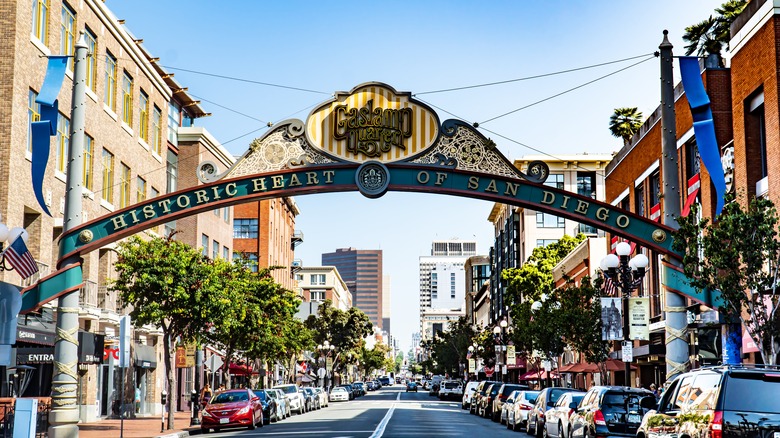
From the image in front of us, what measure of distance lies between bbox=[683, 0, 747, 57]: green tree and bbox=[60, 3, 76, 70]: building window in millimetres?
26560

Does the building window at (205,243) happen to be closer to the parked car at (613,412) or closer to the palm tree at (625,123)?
the palm tree at (625,123)

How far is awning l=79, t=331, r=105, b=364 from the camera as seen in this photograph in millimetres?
36094

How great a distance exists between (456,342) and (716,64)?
104 metres

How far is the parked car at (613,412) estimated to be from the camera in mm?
21562

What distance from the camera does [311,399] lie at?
6312 cm

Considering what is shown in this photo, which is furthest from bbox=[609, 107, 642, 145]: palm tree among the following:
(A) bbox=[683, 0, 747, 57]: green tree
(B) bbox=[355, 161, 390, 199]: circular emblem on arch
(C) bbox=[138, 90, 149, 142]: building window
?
(B) bbox=[355, 161, 390, 199]: circular emblem on arch

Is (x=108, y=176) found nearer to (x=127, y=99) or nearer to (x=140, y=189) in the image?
(x=127, y=99)

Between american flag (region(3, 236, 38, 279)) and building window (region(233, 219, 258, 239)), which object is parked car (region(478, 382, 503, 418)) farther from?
building window (region(233, 219, 258, 239))

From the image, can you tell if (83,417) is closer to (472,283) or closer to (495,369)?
(495,369)

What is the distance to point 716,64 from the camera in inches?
1342

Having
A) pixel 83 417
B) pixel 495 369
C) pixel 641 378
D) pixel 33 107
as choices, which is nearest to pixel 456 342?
pixel 495 369

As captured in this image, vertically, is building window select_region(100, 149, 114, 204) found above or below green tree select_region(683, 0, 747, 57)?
below

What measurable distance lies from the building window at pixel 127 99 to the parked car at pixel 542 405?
26056 millimetres

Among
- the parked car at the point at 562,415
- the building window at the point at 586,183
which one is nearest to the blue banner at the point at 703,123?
the parked car at the point at 562,415
